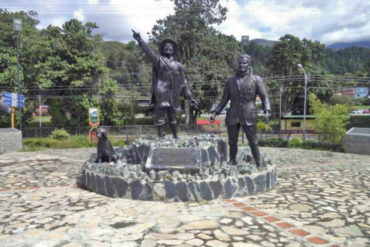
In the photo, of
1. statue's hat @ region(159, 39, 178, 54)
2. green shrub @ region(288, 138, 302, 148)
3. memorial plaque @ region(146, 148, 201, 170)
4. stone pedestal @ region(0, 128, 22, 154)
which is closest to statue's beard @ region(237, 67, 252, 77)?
memorial plaque @ region(146, 148, 201, 170)

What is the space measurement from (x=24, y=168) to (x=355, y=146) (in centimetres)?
1187

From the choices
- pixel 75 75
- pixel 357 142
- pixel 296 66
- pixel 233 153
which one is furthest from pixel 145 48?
pixel 296 66

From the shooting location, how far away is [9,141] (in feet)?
42.8

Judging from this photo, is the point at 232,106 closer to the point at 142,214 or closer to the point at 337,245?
the point at 142,214

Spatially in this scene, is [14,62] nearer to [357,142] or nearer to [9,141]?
[9,141]

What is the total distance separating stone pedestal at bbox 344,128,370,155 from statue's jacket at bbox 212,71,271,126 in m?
7.43

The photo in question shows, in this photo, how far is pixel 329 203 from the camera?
5.32 metres

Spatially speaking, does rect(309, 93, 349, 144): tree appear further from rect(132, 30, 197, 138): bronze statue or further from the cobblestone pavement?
rect(132, 30, 197, 138): bronze statue

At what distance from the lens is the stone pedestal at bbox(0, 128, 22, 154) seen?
1289cm

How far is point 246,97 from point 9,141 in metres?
11.0

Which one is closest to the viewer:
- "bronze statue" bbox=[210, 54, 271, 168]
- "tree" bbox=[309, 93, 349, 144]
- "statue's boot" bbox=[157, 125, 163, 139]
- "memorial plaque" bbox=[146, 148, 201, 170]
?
"memorial plaque" bbox=[146, 148, 201, 170]

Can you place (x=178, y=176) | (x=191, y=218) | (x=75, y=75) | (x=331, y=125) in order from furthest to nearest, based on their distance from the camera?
(x=75, y=75) → (x=331, y=125) → (x=178, y=176) → (x=191, y=218)

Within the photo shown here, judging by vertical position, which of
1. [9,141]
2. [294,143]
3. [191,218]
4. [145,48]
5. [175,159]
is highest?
[145,48]

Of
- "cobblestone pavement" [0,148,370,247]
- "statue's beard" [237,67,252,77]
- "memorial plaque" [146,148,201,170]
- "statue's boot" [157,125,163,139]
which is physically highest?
"statue's beard" [237,67,252,77]
